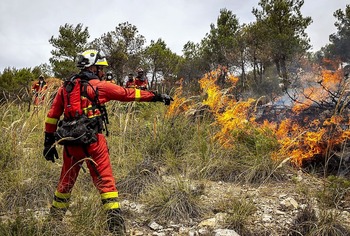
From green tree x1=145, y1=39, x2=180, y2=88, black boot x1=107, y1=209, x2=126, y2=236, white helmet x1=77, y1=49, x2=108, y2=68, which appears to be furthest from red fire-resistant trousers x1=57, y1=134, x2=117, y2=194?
green tree x1=145, y1=39, x2=180, y2=88

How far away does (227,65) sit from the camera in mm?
22953

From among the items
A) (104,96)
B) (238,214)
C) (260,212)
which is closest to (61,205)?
(104,96)

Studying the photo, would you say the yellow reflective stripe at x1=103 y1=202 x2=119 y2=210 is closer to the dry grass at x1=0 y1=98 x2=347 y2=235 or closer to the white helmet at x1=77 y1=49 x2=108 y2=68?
the dry grass at x1=0 y1=98 x2=347 y2=235

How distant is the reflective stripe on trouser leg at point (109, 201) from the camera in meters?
3.19

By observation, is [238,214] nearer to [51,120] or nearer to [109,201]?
[109,201]

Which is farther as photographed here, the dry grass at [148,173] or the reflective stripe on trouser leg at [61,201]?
the reflective stripe on trouser leg at [61,201]

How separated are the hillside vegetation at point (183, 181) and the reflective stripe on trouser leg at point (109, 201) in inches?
3.1

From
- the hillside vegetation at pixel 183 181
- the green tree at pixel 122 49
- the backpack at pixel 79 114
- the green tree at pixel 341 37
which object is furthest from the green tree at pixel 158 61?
the backpack at pixel 79 114

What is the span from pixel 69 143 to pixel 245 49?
2079 centimetres

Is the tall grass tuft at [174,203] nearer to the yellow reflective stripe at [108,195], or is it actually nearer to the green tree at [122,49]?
the yellow reflective stripe at [108,195]

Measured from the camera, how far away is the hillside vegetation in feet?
10.7

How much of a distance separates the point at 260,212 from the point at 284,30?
674 inches

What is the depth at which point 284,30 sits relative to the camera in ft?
61.9

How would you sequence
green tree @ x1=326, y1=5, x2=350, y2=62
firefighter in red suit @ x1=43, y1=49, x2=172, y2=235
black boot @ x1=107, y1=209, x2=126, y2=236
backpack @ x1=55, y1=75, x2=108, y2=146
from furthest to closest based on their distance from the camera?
green tree @ x1=326, y1=5, x2=350, y2=62 < backpack @ x1=55, y1=75, x2=108, y2=146 < firefighter in red suit @ x1=43, y1=49, x2=172, y2=235 < black boot @ x1=107, y1=209, x2=126, y2=236
